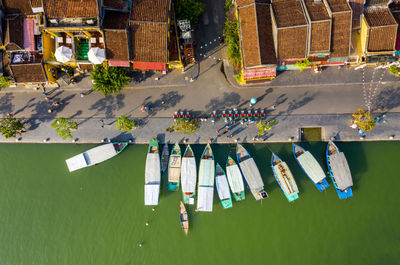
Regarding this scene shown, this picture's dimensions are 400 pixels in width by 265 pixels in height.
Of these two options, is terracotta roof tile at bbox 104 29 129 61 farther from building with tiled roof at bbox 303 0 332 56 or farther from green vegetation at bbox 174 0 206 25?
building with tiled roof at bbox 303 0 332 56

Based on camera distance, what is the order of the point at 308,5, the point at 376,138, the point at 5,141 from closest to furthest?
the point at 308,5 < the point at 376,138 < the point at 5,141

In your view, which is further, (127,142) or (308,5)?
(127,142)

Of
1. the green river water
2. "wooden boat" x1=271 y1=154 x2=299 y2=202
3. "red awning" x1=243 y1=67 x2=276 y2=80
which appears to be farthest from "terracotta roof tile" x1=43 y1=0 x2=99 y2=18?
Answer: "wooden boat" x1=271 y1=154 x2=299 y2=202

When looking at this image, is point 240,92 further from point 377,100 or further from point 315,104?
point 377,100

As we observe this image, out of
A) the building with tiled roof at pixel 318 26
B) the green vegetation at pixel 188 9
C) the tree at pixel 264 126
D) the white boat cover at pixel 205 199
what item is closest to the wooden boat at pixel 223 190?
the white boat cover at pixel 205 199

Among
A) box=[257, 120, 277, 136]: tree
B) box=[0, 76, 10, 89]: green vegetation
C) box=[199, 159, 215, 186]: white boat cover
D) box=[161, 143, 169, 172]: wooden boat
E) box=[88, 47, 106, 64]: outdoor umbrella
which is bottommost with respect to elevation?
box=[199, 159, 215, 186]: white boat cover

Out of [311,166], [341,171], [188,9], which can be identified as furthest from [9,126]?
[341,171]

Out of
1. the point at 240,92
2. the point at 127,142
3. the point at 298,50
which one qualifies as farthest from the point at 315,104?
the point at 127,142
